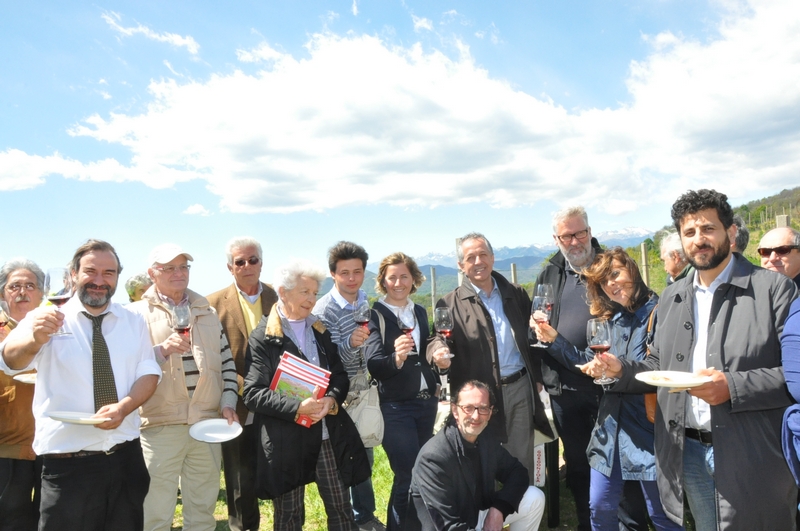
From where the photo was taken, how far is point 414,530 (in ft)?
12.3

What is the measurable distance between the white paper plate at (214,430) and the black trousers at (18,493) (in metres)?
1.13

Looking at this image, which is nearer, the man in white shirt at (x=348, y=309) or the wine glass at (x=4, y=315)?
the wine glass at (x=4, y=315)

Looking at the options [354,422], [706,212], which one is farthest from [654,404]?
[354,422]

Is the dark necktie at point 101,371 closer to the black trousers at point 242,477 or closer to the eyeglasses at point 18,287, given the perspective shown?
the eyeglasses at point 18,287

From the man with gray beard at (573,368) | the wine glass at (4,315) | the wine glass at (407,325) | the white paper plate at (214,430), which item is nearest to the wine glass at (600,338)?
the man with gray beard at (573,368)

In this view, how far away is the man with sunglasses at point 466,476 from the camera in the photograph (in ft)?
11.4

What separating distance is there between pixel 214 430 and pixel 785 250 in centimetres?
471

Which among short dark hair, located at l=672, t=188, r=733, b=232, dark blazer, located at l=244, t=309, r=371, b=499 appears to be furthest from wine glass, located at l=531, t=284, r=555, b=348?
dark blazer, located at l=244, t=309, r=371, b=499

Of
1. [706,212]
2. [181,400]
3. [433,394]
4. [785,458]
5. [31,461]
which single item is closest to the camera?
[785,458]

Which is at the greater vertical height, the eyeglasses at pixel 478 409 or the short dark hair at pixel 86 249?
the short dark hair at pixel 86 249

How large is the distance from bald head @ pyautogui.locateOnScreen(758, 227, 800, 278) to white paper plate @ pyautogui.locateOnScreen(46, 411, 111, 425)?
197 inches

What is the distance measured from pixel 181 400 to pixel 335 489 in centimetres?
136

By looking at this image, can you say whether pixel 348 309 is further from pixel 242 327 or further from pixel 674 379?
pixel 674 379

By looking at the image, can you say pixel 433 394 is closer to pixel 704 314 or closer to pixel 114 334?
pixel 704 314
